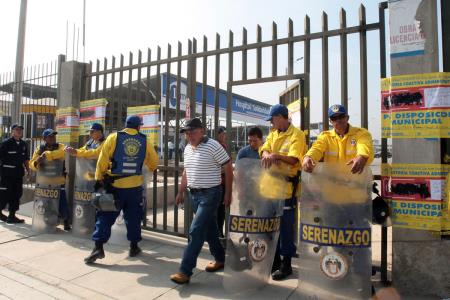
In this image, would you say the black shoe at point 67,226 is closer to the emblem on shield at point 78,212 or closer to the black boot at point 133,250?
the emblem on shield at point 78,212

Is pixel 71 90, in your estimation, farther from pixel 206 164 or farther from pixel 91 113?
pixel 206 164

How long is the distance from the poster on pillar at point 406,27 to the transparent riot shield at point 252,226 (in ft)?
5.74

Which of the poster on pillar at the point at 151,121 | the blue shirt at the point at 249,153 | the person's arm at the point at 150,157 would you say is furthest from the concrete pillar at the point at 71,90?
the blue shirt at the point at 249,153

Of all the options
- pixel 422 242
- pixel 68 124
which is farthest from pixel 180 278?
pixel 68 124

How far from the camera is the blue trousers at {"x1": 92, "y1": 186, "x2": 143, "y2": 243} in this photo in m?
4.31

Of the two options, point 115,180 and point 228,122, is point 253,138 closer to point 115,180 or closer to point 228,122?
point 228,122

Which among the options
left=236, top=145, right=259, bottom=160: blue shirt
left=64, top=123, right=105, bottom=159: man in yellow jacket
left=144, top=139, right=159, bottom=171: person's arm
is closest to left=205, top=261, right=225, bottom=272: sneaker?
left=236, top=145, right=259, bottom=160: blue shirt

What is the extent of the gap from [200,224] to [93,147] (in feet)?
8.88

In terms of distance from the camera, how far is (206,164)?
3.71m

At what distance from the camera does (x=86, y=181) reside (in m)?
5.31

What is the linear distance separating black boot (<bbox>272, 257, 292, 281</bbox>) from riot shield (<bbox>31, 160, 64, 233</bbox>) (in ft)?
13.1

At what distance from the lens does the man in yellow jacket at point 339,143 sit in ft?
10.4

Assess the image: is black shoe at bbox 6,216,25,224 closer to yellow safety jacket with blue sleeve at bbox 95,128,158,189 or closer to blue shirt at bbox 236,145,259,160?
yellow safety jacket with blue sleeve at bbox 95,128,158,189

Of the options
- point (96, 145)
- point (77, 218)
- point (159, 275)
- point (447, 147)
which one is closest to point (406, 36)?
point (447, 147)
